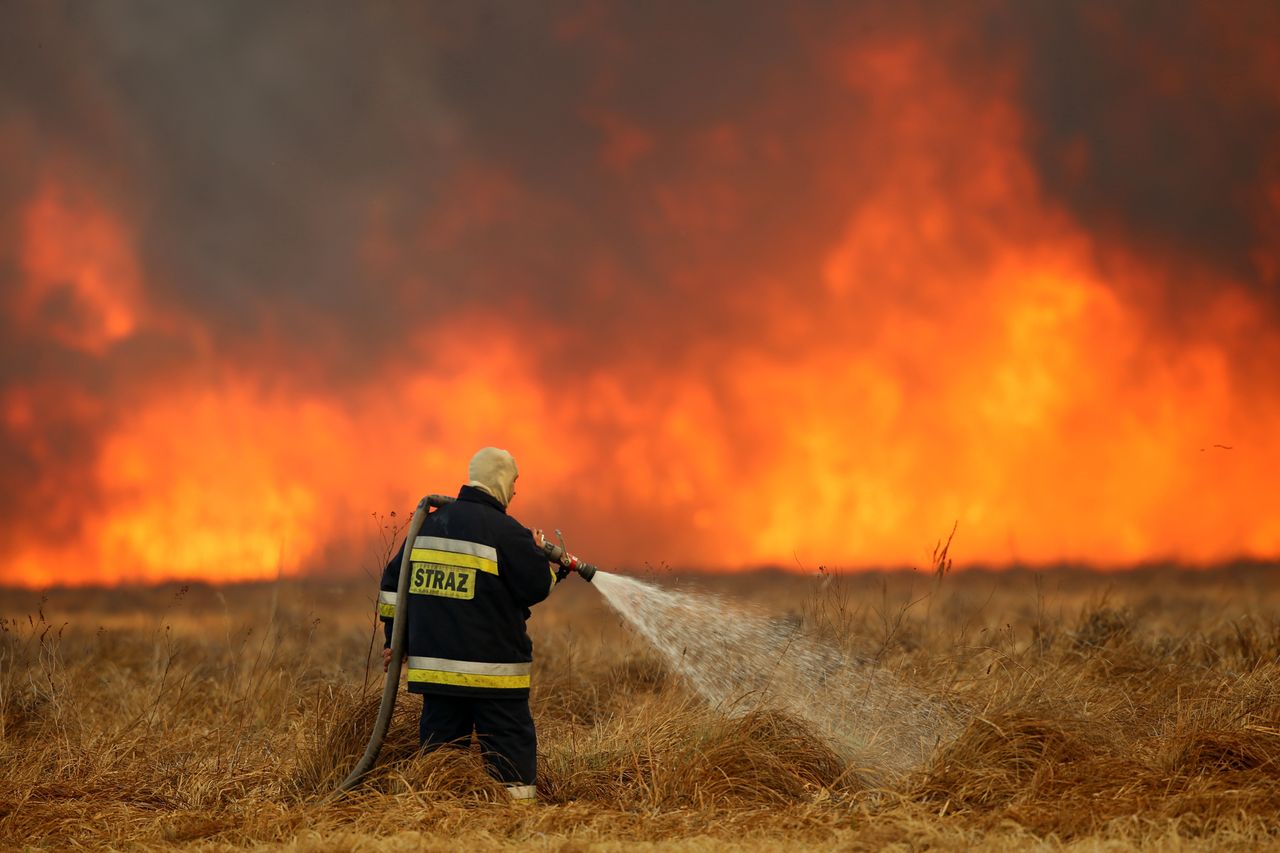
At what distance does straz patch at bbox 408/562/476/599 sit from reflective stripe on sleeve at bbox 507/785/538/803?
122 centimetres

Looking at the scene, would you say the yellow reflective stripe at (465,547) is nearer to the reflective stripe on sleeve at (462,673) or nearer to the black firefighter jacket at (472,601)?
the black firefighter jacket at (472,601)

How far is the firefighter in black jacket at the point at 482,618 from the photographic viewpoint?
693cm

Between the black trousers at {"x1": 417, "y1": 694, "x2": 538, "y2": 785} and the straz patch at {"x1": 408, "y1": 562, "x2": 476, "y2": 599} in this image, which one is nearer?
the straz patch at {"x1": 408, "y1": 562, "x2": 476, "y2": 599}

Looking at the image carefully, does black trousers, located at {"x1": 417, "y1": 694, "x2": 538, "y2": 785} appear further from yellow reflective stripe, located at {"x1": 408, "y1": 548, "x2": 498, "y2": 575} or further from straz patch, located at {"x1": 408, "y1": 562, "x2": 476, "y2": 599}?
yellow reflective stripe, located at {"x1": 408, "y1": 548, "x2": 498, "y2": 575}

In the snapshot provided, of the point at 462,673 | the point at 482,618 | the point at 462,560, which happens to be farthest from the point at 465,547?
the point at 462,673

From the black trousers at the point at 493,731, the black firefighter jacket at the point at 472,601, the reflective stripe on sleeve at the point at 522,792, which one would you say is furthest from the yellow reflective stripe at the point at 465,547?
the reflective stripe on sleeve at the point at 522,792

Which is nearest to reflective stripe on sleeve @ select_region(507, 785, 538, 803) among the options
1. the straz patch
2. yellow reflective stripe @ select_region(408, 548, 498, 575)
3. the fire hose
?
the fire hose

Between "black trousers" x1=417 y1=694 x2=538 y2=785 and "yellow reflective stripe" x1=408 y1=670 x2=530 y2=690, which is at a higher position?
"yellow reflective stripe" x1=408 y1=670 x2=530 y2=690

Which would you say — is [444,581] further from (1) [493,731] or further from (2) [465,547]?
(1) [493,731]

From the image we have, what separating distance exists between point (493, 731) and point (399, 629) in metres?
0.86

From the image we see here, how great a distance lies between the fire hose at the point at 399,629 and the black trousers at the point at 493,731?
295 millimetres

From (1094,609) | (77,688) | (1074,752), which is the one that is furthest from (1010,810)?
(77,688)

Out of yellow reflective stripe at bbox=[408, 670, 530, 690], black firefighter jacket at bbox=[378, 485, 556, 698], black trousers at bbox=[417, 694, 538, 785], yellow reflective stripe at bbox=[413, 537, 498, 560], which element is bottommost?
black trousers at bbox=[417, 694, 538, 785]

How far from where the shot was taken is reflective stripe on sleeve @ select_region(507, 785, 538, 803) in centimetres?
701
